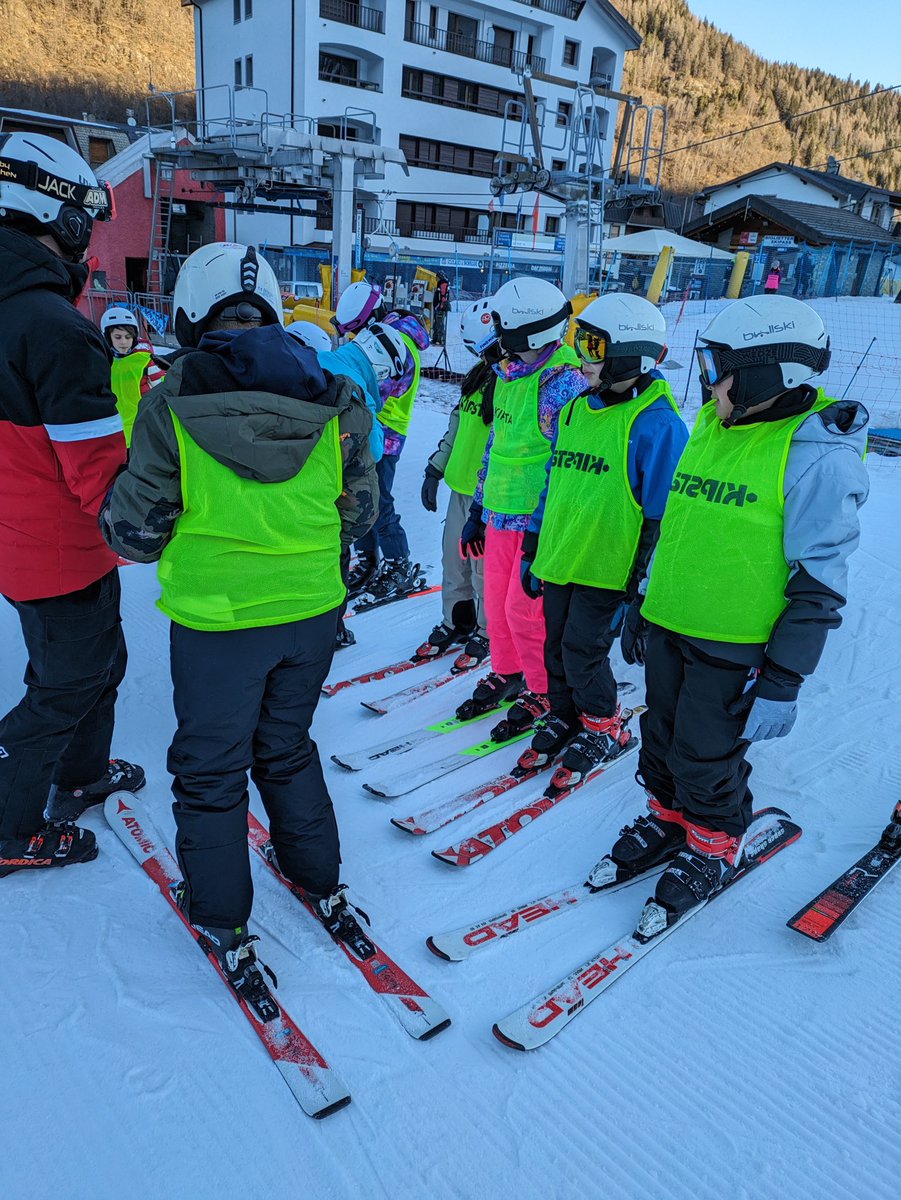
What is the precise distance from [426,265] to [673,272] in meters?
6.83

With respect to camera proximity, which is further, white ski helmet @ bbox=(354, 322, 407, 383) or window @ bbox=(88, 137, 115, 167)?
window @ bbox=(88, 137, 115, 167)

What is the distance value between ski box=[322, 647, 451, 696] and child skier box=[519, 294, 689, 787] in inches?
49.7

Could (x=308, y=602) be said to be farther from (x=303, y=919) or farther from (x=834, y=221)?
(x=834, y=221)

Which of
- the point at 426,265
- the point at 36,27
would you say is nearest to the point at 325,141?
the point at 426,265

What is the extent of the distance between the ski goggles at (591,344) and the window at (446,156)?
105 ft

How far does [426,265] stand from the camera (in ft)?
66.8

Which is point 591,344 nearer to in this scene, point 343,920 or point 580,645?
point 580,645

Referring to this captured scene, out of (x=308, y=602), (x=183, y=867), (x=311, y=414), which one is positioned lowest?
(x=183, y=867)

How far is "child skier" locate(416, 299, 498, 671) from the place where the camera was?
404 centimetres

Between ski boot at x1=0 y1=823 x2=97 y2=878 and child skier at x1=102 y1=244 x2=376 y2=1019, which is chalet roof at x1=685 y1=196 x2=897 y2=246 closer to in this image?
child skier at x1=102 y1=244 x2=376 y2=1019

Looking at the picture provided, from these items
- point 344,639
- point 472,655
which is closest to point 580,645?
point 472,655

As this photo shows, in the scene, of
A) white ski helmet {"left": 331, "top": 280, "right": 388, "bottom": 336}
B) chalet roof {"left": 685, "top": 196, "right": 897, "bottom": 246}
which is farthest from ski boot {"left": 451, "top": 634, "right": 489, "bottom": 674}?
chalet roof {"left": 685, "top": 196, "right": 897, "bottom": 246}

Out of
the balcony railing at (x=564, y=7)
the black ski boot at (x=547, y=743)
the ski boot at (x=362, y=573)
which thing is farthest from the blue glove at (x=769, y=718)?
the balcony railing at (x=564, y=7)

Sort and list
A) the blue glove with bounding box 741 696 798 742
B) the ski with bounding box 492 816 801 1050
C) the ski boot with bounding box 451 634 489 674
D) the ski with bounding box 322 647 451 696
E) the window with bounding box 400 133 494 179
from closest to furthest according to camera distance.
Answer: the ski with bounding box 492 816 801 1050
the blue glove with bounding box 741 696 798 742
the ski with bounding box 322 647 451 696
the ski boot with bounding box 451 634 489 674
the window with bounding box 400 133 494 179
